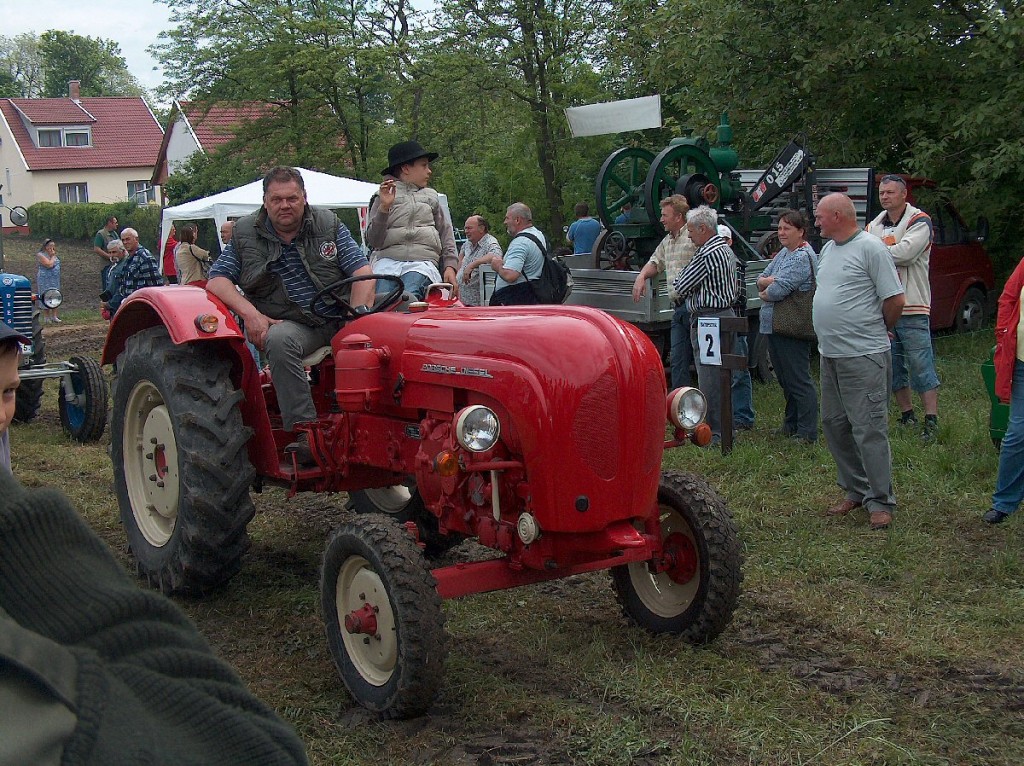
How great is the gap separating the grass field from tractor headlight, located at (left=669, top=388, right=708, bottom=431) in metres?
0.88

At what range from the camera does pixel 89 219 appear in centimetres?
3694

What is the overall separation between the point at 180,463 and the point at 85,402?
466 centimetres

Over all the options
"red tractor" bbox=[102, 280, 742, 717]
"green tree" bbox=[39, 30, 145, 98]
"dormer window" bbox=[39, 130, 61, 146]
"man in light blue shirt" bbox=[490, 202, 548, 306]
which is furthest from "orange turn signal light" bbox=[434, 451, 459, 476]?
"green tree" bbox=[39, 30, 145, 98]

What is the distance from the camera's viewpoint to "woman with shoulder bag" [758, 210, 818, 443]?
298 inches

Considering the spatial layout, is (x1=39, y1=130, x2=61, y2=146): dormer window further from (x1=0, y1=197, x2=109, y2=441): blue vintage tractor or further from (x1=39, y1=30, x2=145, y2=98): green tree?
(x1=0, y1=197, x2=109, y2=441): blue vintage tractor

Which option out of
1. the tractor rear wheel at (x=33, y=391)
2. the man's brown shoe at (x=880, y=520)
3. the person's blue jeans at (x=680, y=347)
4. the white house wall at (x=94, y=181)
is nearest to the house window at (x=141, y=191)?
the white house wall at (x=94, y=181)

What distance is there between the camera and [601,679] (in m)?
3.87

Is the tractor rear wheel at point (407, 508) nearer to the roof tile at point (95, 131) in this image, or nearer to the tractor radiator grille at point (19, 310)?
the tractor radiator grille at point (19, 310)

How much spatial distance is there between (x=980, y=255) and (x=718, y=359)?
21.1ft

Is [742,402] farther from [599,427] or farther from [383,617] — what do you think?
[383,617]

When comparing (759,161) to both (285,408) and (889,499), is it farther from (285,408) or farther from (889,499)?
(285,408)

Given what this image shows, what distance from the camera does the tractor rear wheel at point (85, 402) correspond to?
8681 millimetres

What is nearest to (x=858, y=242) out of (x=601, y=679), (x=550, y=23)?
(x=601, y=679)

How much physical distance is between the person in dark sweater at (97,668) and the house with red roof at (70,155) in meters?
55.9
